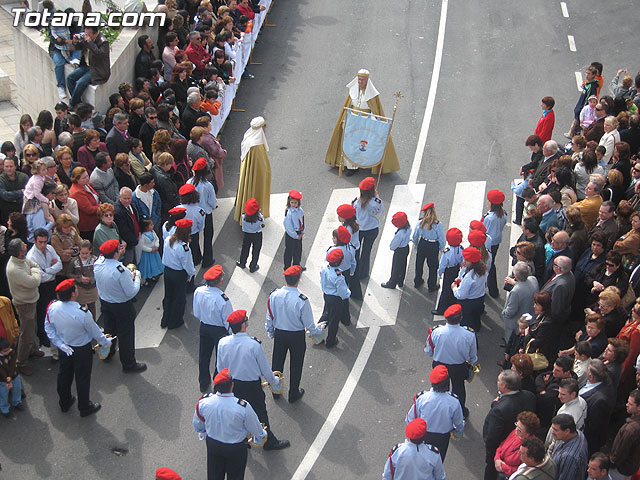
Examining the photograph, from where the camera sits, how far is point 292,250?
1349 centimetres

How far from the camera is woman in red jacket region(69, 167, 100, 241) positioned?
12.3m

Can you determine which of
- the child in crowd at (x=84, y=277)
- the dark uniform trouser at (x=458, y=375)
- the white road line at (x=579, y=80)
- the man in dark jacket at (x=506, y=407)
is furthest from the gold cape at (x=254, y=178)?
the white road line at (x=579, y=80)

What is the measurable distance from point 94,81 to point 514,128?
8610mm

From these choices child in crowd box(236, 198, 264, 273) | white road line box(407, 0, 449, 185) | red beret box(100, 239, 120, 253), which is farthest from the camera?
white road line box(407, 0, 449, 185)

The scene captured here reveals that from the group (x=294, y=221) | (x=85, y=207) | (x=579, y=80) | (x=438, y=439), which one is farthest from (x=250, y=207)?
(x=579, y=80)

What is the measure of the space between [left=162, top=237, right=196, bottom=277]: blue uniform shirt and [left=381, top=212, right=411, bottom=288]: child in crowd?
10.4 feet

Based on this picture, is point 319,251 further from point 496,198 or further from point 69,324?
point 69,324

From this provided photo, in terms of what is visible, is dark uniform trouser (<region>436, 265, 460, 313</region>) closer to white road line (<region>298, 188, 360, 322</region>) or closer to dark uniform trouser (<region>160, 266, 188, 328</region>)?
white road line (<region>298, 188, 360, 322</region>)

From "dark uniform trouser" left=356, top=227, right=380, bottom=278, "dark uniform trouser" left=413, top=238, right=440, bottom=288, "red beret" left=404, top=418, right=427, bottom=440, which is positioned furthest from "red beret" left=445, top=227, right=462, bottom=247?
"red beret" left=404, top=418, right=427, bottom=440

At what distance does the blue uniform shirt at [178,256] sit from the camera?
1173cm

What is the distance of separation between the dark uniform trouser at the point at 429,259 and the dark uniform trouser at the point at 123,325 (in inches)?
177

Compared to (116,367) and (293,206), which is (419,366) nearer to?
(293,206)

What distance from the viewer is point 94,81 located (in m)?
15.0

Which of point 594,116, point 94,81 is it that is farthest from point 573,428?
point 94,81
